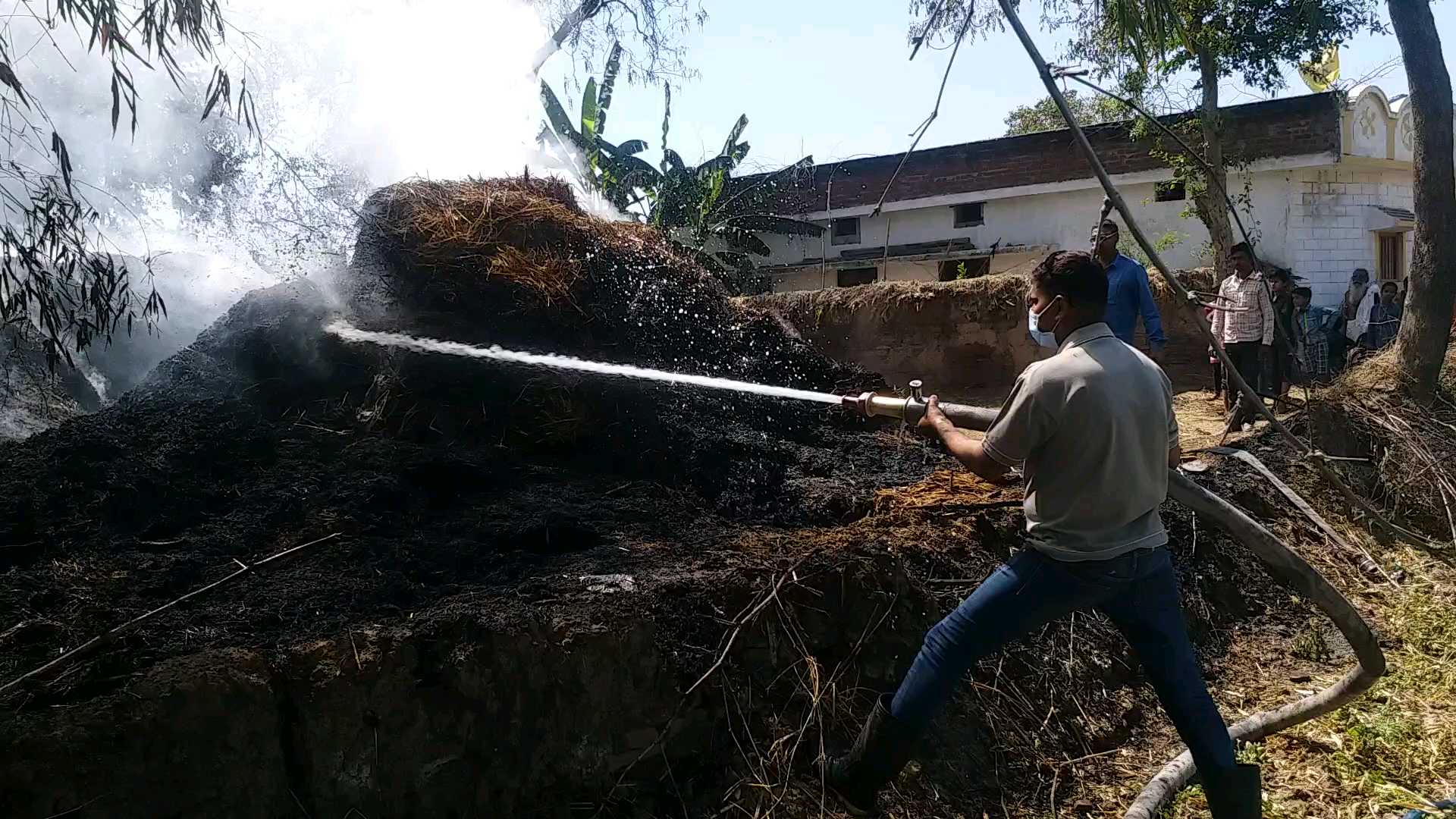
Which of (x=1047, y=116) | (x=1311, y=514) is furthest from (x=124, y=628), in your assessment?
(x=1047, y=116)

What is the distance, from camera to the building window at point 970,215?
21359mm

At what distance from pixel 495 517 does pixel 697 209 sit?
48.3 ft

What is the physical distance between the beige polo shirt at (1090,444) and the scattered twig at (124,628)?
248cm

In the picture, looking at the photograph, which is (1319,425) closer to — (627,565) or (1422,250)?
(1422,250)

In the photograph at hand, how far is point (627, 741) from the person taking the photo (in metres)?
2.99

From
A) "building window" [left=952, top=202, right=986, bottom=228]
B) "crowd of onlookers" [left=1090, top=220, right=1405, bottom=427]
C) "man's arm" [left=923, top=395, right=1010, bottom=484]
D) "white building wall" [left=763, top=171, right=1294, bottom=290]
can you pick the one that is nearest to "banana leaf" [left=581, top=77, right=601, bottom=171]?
"white building wall" [left=763, top=171, right=1294, bottom=290]

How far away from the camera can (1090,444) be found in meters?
2.69

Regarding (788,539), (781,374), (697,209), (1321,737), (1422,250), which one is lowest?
(1321,737)

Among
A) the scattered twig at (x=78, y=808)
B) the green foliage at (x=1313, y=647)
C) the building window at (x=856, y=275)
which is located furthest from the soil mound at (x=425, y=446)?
the building window at (x=856, y=275)

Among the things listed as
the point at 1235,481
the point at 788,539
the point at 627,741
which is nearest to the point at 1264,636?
the point at 1235,481

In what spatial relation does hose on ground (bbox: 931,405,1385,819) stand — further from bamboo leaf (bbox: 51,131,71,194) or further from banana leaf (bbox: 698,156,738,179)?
banana leaf (bbox: 698,156,738,179)

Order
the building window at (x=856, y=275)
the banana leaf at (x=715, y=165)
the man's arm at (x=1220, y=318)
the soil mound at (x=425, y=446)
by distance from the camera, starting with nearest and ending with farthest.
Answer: the soil mound at (x=425, y=446) → the man's arm at (x=1220, y=318) → the banana leaf at (x=715, y=165) → the building window at (x=856, y=275)

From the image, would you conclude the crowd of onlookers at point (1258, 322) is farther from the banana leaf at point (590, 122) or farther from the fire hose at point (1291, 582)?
the banana leaf at point (590, 122)

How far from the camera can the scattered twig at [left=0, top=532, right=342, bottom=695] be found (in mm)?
2525
